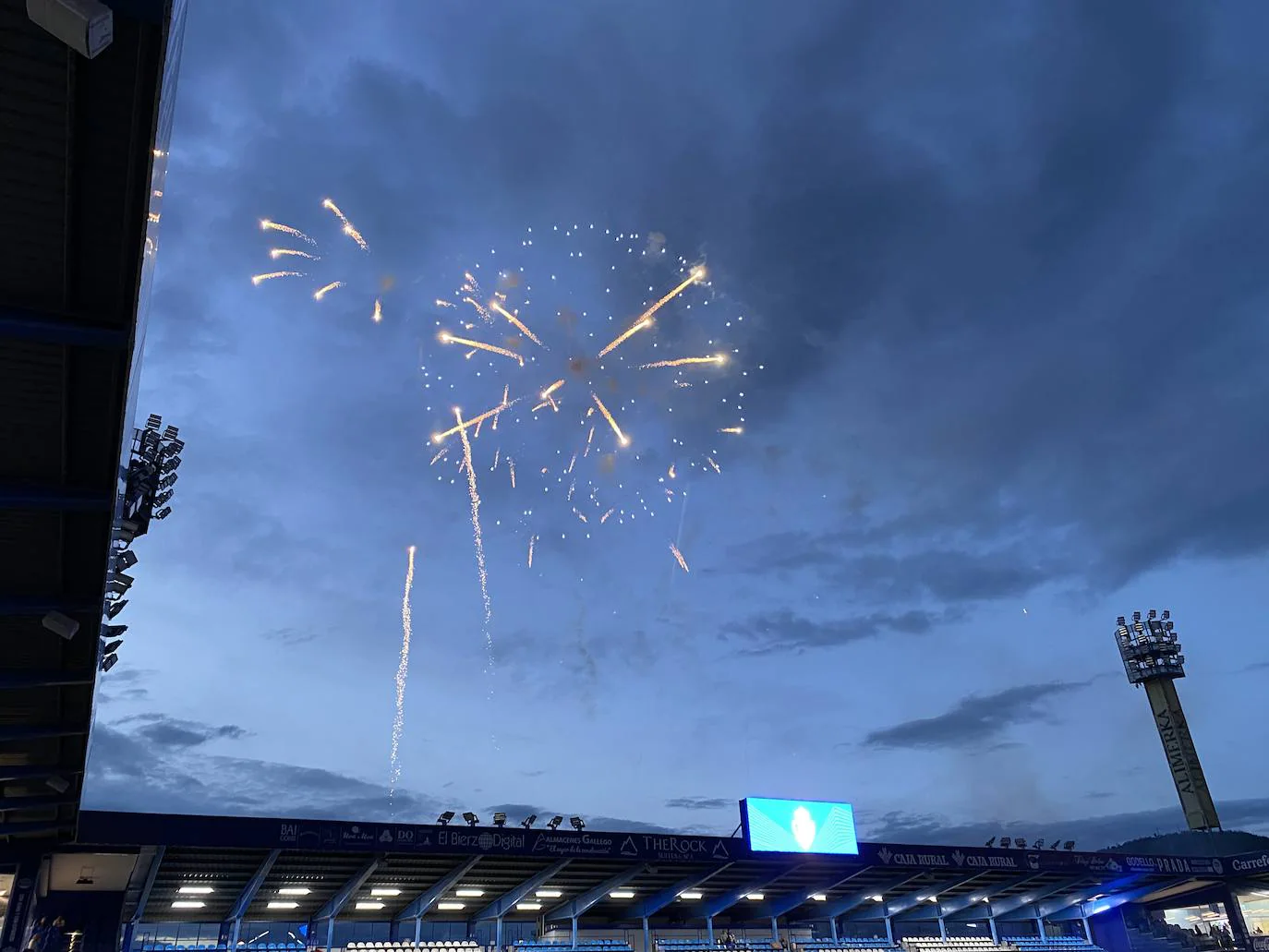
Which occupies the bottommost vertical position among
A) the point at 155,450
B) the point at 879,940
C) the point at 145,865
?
the point at 879,940

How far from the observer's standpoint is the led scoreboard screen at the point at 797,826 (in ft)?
146

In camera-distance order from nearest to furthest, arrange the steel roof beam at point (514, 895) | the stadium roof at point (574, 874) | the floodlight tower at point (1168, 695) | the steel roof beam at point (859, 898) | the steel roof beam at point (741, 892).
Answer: the stadium roof at point (574, 874) → the steel roof beam at point (514, 895) → the steel roof beam at point (741, 892) → the steel roof beam at point (859, 898) → the floodlight tower at point (1168, 695)

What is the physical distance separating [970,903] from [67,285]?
214ft

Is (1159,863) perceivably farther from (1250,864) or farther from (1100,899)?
(1100,899)

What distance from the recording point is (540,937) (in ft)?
153

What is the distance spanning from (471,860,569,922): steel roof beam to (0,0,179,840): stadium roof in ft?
96.5

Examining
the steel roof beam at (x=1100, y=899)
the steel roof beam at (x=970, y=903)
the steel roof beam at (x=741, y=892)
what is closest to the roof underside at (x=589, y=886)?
the steel roof beam at (x=741, y=892)

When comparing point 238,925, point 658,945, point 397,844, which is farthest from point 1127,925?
point 238,925

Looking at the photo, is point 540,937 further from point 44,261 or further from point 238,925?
point 44,261

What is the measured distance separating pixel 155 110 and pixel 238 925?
1674 inches

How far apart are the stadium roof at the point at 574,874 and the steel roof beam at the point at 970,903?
0.49ft

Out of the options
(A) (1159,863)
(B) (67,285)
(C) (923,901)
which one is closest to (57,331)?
(B) (67,285)

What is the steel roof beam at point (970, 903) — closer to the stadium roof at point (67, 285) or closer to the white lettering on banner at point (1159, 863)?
A: the white lettering on banner at point (1159, 863)

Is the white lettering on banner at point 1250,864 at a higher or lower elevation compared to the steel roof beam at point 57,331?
lower
